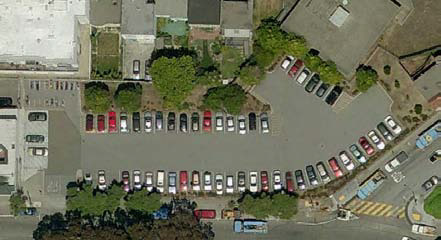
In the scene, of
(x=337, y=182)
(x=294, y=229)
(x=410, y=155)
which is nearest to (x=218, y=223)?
(x=294, y=229)

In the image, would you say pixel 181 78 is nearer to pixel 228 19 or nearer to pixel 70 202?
pixel 228 19

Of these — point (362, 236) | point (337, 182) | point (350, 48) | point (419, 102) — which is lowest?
point (362, 236)

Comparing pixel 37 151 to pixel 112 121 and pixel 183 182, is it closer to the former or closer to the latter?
pixel 112 121

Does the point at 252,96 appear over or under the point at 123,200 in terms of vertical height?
over

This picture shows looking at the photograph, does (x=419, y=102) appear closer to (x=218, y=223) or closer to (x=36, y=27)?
(x=218, y=223)

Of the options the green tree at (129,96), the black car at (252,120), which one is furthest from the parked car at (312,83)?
the green tree at (129,96)

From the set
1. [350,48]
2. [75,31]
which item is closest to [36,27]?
[75,31]

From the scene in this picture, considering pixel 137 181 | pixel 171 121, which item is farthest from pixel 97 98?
pixel 137 181

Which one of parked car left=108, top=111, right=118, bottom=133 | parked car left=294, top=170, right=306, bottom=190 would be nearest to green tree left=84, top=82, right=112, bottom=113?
parked car left=108, top=111, right=118, bottom=133
